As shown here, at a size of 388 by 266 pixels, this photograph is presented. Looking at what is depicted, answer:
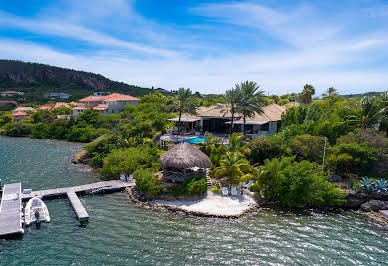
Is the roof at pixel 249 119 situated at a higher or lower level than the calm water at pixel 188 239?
higher

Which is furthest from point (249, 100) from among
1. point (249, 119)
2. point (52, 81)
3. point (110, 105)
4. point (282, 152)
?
point (52, 81)

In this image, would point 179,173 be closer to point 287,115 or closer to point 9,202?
point 9,202

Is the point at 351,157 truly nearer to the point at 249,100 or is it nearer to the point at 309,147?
the point at 309,147

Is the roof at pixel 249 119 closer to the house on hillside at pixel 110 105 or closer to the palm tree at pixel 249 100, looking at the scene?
the palm tree at pixel 249 100

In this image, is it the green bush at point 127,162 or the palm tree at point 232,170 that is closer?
the palm tree at point 232,170

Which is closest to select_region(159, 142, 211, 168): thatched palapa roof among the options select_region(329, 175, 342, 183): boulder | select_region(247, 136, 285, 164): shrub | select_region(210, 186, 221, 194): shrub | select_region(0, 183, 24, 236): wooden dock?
select_region(210, 186, 221, 194): shrub

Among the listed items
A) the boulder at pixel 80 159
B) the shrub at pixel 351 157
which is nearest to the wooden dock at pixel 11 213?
the boulder at pixel 80 159
